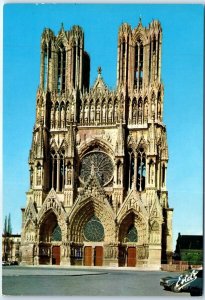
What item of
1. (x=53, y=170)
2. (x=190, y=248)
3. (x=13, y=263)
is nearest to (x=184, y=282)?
(x=190, y=248)

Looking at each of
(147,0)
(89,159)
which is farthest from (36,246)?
(147,0)

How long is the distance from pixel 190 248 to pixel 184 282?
6.77ft

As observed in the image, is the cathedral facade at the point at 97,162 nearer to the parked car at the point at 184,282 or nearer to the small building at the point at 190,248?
the small building at the point at 190,248

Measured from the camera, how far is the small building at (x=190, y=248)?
14.2 m

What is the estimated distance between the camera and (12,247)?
18.4 m

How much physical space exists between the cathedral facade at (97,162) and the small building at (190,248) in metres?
3.10

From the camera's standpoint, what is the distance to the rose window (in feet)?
70.0

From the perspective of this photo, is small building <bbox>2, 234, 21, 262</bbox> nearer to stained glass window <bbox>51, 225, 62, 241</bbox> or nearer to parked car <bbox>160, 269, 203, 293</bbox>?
stained glass window <bbox>51, 225, 62, 241</bbox>

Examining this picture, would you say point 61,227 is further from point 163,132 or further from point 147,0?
point 147,0

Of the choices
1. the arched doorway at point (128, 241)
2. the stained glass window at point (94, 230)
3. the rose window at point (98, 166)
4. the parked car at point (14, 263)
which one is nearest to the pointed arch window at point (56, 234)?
the stained glass window at point (94, 230)

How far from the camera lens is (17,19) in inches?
568

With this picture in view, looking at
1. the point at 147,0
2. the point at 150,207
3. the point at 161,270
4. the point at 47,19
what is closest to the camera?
the point at 147,0

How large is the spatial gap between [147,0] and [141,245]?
8.79 m

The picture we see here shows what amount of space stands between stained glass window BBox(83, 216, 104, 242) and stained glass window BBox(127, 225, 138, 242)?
2.74ft
